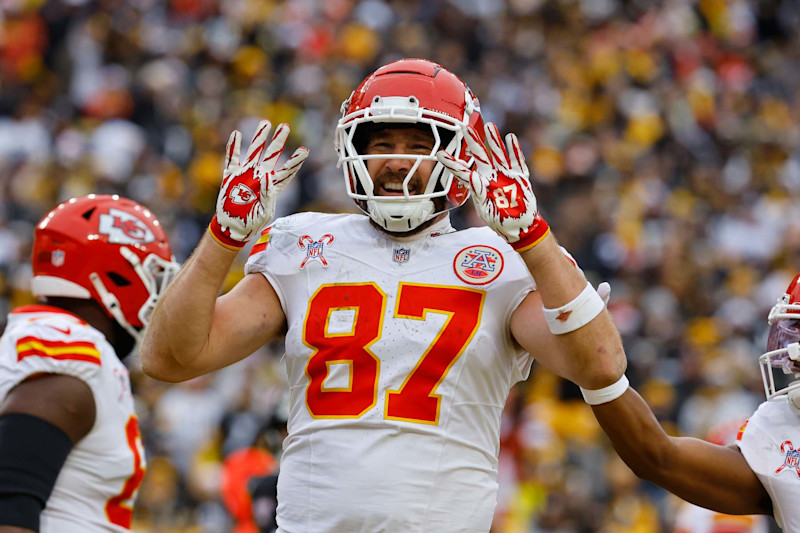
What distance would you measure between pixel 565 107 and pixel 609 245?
2.45 m

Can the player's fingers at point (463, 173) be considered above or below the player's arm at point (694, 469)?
above

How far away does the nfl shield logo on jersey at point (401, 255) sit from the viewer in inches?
134

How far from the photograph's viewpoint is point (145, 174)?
11.6 metres

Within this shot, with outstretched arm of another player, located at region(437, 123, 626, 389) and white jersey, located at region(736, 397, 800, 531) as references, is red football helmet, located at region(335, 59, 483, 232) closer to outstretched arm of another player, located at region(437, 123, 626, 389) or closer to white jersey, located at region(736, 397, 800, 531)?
outstretched arm of another player, located at region(437, 123, 626, 389)

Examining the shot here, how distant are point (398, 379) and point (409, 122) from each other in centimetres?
70

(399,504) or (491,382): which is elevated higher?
(491,382)

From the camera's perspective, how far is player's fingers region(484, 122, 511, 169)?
122 inches

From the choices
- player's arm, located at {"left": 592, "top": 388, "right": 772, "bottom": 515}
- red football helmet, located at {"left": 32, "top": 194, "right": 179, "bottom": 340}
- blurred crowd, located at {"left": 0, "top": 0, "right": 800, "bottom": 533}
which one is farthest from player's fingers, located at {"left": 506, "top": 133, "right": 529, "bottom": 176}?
blurred crowd, located at {"left": 0, "top": 0, "right": 800, "bottom": 533}

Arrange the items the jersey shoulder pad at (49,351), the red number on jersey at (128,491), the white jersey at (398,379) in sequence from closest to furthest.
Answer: the white jersey at (398,379) < the jersey shoulder pad at (49,351) < the red number on jersey at (128,491)

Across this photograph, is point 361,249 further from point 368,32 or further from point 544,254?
point 368,32

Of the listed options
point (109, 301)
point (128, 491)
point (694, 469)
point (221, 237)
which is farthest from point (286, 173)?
point (694, 469)

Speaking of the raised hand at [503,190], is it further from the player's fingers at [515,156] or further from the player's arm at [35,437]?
the player's arm at [35,437]

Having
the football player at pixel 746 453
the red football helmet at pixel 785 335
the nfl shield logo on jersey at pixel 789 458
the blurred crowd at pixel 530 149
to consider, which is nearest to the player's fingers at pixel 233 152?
the football player at pixel 746 453

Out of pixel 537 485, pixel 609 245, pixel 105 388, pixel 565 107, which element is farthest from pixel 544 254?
pixel 565 107
